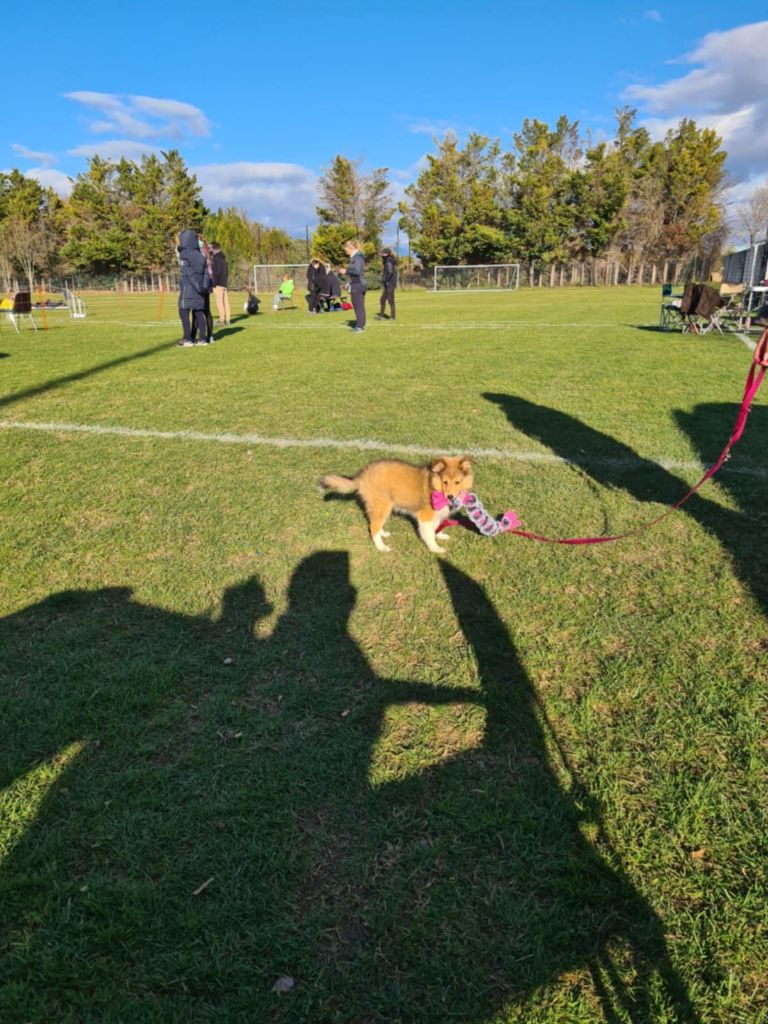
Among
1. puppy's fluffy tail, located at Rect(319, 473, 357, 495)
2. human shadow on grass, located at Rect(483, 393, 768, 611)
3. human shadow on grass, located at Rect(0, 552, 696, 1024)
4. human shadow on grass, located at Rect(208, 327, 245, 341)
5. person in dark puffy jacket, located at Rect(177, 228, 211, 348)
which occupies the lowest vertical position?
human shadow on grass, located at Rect(0, 552, 696, 1024)

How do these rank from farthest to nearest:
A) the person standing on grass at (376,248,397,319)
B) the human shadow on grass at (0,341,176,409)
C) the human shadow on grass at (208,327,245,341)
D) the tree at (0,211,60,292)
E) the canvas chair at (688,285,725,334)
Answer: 1. the tree at (0,211,60,292)
2. the person standing on grass at (376,248,397,319)
3. the human shadow on grass at (208,327,245,341)
4. the canvas chair at (688,285,725,334)
5. the human shadow on grass at (0,341,176,409)

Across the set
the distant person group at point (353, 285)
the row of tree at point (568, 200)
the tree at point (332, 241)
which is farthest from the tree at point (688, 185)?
the distant person group at point (353, 285)

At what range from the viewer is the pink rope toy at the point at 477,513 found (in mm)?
3973

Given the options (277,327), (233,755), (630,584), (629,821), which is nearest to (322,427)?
(630,584)

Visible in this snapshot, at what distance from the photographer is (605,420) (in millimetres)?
7059

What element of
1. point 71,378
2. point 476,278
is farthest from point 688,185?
point 71,378

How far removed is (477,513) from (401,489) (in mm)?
551

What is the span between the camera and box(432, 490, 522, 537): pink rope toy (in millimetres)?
3973

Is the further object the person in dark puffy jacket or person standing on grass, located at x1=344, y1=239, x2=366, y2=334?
person standing on grass, located at x1=344, y1=239, x2=366, y2=334

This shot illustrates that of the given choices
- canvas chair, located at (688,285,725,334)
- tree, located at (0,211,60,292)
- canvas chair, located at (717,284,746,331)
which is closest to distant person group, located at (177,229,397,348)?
canvas chair, located at (688,285,725,334)

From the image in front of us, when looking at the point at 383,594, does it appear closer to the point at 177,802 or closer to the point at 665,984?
the point at 177,802

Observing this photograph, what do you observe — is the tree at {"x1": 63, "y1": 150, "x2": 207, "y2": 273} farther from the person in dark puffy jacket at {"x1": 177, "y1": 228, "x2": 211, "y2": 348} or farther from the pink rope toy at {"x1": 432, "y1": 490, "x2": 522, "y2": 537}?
the pink rope toy at {"x1": 432, "y1": 490, "x2": 522, "y2": 537}

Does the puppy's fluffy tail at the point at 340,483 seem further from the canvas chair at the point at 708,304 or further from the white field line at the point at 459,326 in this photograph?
the white field line at the point at 459,326

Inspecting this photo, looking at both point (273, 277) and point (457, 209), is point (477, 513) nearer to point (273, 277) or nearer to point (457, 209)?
point (273, 277)
